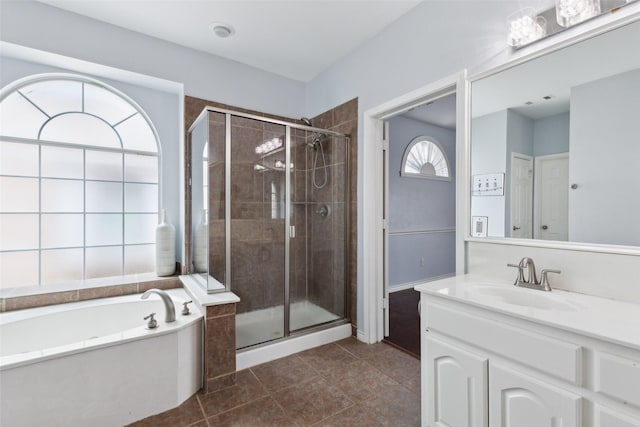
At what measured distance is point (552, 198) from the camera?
1.48 metres

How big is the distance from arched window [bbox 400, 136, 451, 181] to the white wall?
185 cm

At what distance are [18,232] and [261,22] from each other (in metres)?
2.67

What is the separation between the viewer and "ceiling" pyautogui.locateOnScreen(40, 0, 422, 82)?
6.98 ft

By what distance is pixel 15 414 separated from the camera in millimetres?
1403

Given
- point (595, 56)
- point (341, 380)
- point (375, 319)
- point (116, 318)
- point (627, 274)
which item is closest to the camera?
point (627, 274)

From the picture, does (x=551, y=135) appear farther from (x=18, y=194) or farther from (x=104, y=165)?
(x=18, y=194)

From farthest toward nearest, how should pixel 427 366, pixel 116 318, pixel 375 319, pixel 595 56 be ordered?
pixel 375 319 < pixel 116 318 < pixel 427 366 < pixel 595 56

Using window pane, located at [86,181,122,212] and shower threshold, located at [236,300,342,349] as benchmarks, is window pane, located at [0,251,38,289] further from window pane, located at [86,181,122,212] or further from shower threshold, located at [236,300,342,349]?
shower threshold, located at [236,300,342,349]

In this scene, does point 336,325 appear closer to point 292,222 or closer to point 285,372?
point 285,372

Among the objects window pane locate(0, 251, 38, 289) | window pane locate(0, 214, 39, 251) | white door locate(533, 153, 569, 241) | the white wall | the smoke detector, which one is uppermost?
the smoke detector

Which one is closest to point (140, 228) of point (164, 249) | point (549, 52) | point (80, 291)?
point (164, 249)

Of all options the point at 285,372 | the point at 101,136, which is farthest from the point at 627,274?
the point at 101,136

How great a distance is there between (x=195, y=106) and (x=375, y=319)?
2679 mm

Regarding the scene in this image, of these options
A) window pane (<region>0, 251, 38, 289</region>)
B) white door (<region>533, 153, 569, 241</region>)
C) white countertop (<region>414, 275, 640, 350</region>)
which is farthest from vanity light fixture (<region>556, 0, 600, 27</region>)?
window pane (<region>0, 251, 38, 289</region>)
